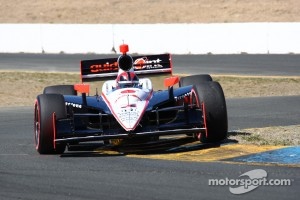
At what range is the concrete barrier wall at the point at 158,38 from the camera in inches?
1336

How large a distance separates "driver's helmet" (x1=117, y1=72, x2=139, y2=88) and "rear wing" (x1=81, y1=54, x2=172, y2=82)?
92cm

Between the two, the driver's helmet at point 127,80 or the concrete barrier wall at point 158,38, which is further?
the concrete barrier wall at point 158,38

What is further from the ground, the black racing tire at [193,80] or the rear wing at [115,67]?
the rear wing at [115,67]

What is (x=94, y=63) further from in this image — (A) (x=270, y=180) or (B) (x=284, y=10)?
(B) (x=284, y=10)

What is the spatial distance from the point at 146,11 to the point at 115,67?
1654 inches

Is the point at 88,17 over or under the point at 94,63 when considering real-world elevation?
over

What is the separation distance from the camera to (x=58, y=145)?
12.5 metres

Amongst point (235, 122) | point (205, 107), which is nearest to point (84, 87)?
point (205, 107)

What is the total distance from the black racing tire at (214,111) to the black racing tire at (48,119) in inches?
75.9

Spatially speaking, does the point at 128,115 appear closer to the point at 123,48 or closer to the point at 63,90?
the point at 123,48

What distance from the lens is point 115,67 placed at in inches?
572

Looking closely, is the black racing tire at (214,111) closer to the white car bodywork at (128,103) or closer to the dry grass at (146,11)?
the white car bodywork at (128,103)

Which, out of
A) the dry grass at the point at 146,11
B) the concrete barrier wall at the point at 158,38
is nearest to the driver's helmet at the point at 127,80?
the concrete barrier wall at the point at 158,38

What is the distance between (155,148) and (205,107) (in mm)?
995
